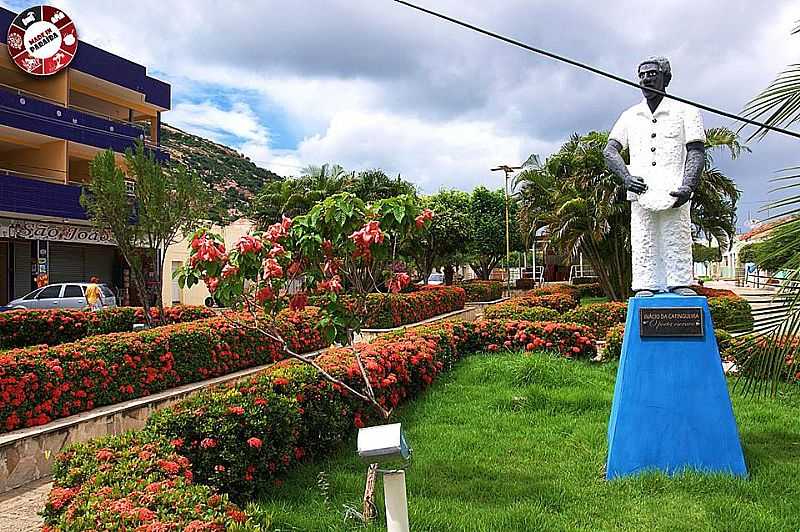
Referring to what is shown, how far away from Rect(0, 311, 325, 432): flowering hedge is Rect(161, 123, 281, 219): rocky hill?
43750 millimetres

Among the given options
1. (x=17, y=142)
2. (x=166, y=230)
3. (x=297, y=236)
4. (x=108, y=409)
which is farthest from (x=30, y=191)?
(x=297, y=236)

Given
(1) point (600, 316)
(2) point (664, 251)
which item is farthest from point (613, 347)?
(2) point (664, 251)

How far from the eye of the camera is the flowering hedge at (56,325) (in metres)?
12.6

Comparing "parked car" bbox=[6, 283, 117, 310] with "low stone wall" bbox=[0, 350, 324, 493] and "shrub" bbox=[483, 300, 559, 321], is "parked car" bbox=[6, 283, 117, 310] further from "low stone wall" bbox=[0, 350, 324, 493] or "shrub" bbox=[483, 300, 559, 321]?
"low stone wall" bbox=[0, 350, 324, 493]

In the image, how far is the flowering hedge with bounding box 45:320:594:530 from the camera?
3283 mm

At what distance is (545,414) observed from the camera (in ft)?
24.0

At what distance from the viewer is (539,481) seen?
16.7 ft

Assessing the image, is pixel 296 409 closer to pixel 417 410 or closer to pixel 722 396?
pixel 417 410

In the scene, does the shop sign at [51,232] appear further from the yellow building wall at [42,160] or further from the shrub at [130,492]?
the shrub at [130,492]

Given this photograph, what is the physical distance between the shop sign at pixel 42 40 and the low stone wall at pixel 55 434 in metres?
18.6

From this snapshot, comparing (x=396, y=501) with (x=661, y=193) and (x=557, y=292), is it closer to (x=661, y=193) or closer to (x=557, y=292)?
(x=661, y=193)

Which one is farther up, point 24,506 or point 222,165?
point 222,165

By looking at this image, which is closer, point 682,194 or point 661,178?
point 682,194

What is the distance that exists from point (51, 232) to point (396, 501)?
22183 mm
